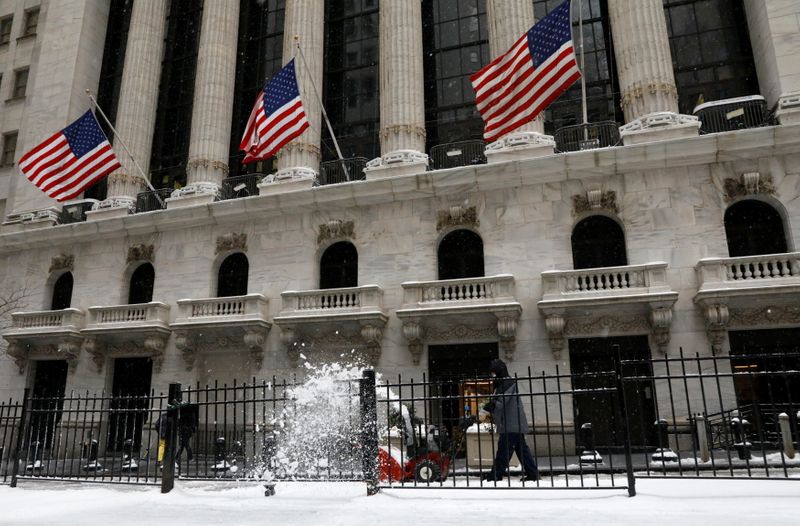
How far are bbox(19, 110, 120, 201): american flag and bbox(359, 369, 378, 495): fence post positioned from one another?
16510mm

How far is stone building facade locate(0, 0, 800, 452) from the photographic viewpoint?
17.2m

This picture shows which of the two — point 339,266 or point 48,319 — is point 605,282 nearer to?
point 339,266

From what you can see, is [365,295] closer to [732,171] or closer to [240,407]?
[240,407]

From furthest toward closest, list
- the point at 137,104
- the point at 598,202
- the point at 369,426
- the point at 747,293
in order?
the point at 137,104
the point at 598,202
the point at 747,293
the point at 369,426

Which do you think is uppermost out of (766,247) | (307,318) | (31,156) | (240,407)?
(31,156)

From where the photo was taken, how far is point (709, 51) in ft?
69.9

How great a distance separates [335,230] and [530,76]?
8.62 m

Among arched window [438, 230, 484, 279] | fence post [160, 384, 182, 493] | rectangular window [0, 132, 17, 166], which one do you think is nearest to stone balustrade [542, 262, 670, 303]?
arched window [438, 230, 484, 279]

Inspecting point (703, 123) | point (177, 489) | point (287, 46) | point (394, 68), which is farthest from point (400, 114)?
point (177, 489)

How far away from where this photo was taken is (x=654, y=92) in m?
19.1

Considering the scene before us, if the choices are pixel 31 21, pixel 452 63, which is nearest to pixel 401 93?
pixel 452 63

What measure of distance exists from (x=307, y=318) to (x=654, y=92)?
44.5 ft

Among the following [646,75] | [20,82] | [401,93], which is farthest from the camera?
[20,82]

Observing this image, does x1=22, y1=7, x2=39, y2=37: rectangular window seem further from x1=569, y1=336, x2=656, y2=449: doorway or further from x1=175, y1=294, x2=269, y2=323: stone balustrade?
x1=569, y1=336, x2=656, y2=449: doorway
